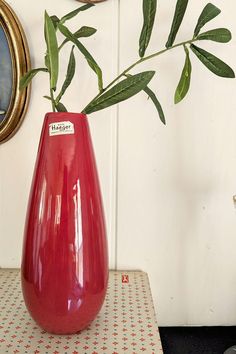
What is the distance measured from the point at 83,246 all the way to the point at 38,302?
0.14 metres

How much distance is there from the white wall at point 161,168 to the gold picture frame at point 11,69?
0.03 metres

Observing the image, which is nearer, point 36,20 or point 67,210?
point 67,210

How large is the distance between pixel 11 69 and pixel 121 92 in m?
0.42

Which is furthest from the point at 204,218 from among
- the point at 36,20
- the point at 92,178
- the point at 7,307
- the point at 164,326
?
the point at 36,20

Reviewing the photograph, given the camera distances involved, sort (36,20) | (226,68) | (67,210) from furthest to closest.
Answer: (36,20), (226,68), (67,210)

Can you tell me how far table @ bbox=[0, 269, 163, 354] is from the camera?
60 centimetres

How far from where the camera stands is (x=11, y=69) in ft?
2.91

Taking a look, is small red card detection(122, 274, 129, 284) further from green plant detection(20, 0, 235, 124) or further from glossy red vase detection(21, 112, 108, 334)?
green plant detection(20, 0, 235, 124)

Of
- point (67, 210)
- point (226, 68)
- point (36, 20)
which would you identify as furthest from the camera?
point (36, 20)

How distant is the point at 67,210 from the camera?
23.3 inches

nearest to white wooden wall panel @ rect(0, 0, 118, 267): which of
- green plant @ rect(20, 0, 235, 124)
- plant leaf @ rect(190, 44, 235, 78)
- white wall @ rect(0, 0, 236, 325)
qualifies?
white wall @ rect(0, 0, 236, 325)

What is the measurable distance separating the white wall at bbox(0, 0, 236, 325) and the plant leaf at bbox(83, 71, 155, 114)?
11.6 inches

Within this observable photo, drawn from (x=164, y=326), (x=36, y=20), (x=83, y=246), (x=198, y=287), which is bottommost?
(x=164, y=326)

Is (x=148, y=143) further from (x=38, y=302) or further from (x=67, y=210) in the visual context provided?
(x=38, y=302)
